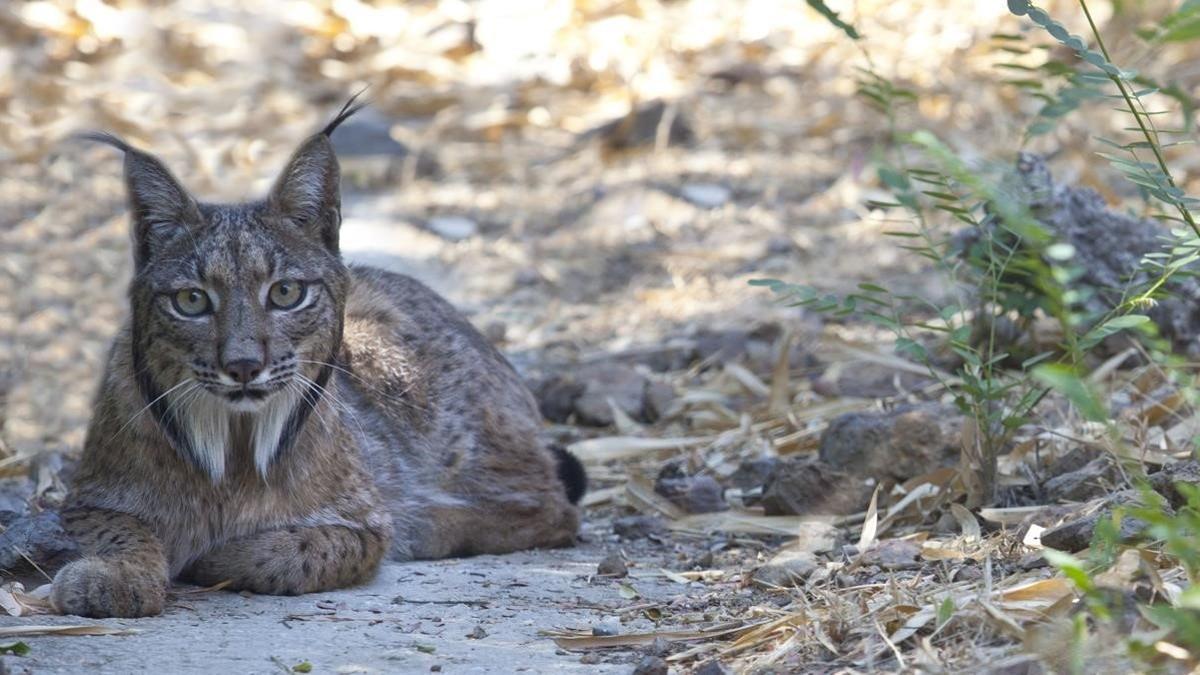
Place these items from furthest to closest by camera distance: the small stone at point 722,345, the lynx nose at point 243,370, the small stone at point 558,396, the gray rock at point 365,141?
the gray rock at point 365,141
the small stone at point 722,345
the small stone at point 558,396
the lynx nose at point 243,370

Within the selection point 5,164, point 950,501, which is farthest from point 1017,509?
point 5,164

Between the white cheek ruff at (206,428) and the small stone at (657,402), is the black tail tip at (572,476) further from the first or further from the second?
the white cheek ruff at (206,428)

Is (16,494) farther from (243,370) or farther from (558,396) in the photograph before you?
(558,396)

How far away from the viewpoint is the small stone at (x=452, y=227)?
8.71 meters

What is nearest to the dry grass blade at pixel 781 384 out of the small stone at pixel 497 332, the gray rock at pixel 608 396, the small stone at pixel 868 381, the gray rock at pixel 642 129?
the small stone at pixel 868 381

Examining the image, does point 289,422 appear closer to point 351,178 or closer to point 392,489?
point 392,489

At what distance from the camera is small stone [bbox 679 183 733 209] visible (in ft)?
28.7

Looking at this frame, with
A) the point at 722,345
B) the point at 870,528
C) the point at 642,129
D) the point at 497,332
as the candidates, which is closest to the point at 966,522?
the point at 870,528

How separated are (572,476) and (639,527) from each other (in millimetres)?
344

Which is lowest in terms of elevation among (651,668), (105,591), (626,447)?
(626,447)

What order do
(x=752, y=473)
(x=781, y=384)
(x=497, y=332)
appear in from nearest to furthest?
(x=752, y=473)
(x=781, y=384)
(x=497, y=332)

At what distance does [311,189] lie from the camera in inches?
178

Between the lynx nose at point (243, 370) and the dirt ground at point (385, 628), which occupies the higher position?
the lynx nose at point (243, 370)

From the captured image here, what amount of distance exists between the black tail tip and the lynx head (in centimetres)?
113
